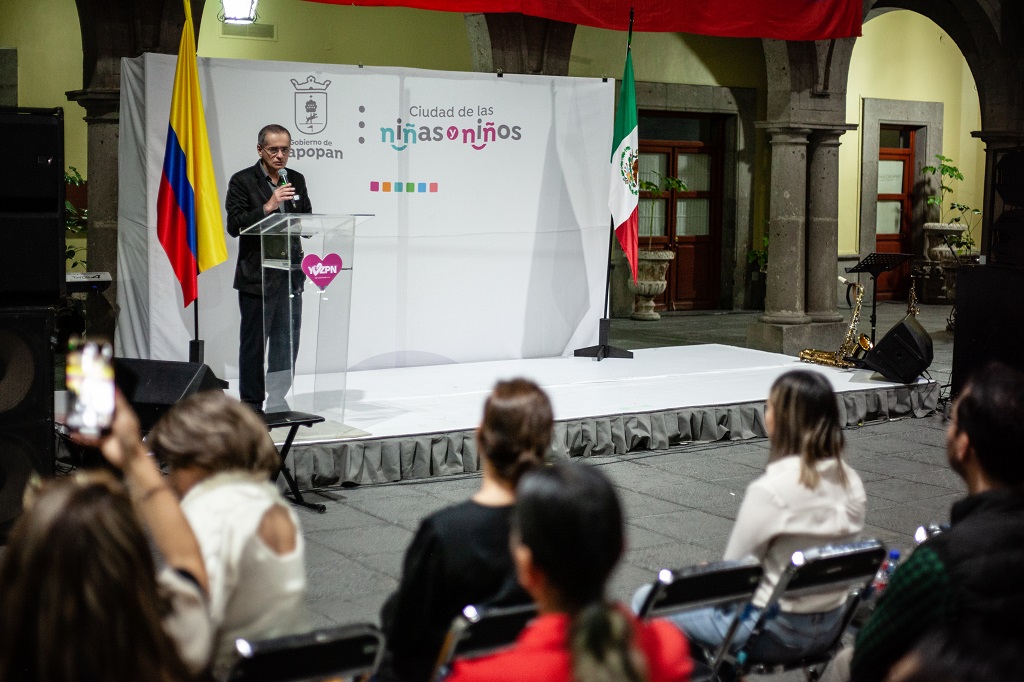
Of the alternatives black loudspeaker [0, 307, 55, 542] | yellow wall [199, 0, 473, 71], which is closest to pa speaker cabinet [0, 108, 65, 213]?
black loudspeaker [0, 307, 55, 542]

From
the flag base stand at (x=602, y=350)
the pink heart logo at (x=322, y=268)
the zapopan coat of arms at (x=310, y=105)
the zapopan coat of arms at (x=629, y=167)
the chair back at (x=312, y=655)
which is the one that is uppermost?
the zapopan coat of arms at (x=310, y=105)

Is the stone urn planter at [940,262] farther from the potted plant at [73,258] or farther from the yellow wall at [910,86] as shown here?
the potted plant at [73,258]

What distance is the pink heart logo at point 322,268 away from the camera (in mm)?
5422

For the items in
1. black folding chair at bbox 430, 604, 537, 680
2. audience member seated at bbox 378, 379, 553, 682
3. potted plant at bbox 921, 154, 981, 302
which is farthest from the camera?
potted plant at bbox 921, 154, 981, 302

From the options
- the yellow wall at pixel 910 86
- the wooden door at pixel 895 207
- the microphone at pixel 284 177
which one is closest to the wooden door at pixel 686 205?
the yellow wall at pixel 910 86

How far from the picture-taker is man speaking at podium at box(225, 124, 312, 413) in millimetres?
5434

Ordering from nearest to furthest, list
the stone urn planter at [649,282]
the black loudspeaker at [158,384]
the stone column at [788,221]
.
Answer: the black loudspeaker at [158,384] < the stone column at [788,221] < the stone urn planter at [649,282]

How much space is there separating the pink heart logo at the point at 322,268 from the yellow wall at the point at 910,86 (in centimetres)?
974

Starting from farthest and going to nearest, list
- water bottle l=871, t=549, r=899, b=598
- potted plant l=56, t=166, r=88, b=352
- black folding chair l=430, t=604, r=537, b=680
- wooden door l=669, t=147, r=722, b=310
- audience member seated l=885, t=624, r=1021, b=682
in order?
1. wooden door l=669, t=147, r=722, b=310
2. potted plant l=56, t=166, r=88, b=352
3. water bottle l=871, t=549, r=899, b=598
4. black folding chair l=430, t=604, r=537, b=680
5. audience member seated l=885, t=624, r=1021, b=682

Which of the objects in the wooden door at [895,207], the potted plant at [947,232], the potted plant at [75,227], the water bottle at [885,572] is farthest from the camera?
the wooden door at [895,207]

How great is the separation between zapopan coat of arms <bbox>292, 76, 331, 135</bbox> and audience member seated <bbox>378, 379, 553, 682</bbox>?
17.3ft

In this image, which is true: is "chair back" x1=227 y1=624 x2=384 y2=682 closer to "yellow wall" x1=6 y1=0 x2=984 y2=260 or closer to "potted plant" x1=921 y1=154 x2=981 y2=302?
"yellow wall" x1=6 y1=0 x2=984 y2=260

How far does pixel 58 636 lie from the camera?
4.75ft

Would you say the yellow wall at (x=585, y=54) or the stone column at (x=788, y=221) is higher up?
the yellow wall at (x=585, y=54)
